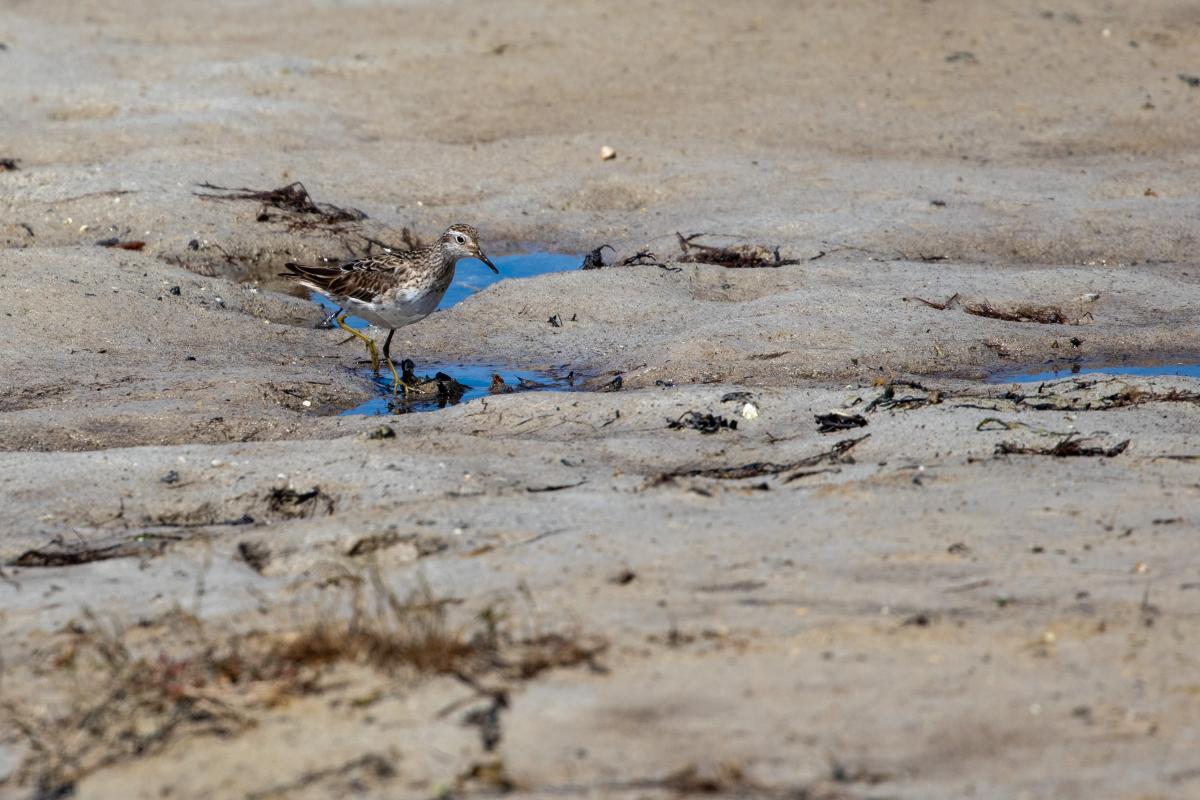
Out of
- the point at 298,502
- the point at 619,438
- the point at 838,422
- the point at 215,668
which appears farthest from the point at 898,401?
the point at 215,668

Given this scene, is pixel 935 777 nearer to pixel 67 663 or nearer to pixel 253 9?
pixel 67 663

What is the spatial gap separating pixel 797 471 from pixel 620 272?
4.27 m

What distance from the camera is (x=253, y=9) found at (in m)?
18.7

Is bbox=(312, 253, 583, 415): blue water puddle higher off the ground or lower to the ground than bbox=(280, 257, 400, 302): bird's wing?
lower

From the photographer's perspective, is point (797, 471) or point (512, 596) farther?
point (797, 471)

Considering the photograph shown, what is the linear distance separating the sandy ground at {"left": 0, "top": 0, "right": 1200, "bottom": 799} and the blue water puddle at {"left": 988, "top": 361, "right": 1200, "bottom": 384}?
0.55 ft

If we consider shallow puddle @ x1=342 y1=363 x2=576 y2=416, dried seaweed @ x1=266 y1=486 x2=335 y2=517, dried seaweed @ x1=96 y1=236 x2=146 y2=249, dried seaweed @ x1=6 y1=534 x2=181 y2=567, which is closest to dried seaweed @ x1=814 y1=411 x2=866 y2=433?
shallow puddle @ x1=342 y1=363 x2=576 y2=416

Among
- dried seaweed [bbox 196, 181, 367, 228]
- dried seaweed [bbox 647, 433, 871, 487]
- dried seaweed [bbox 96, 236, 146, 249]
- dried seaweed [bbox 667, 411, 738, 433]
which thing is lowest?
dried seaweed [bbox 667, 411, 738, 433]

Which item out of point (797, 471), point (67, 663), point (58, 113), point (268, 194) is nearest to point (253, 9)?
point (58, 113)

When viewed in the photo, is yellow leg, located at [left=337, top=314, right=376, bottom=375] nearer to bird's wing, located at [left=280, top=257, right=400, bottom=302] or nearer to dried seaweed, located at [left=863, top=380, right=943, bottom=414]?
bird's wing, located at [left=280, top=257, right=400, bottom=302]

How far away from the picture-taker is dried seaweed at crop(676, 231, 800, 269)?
424 inches

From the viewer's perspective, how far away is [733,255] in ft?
35.7

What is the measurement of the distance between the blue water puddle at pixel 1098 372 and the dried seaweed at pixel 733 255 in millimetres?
2261

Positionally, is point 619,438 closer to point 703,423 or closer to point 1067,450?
point 703,423
